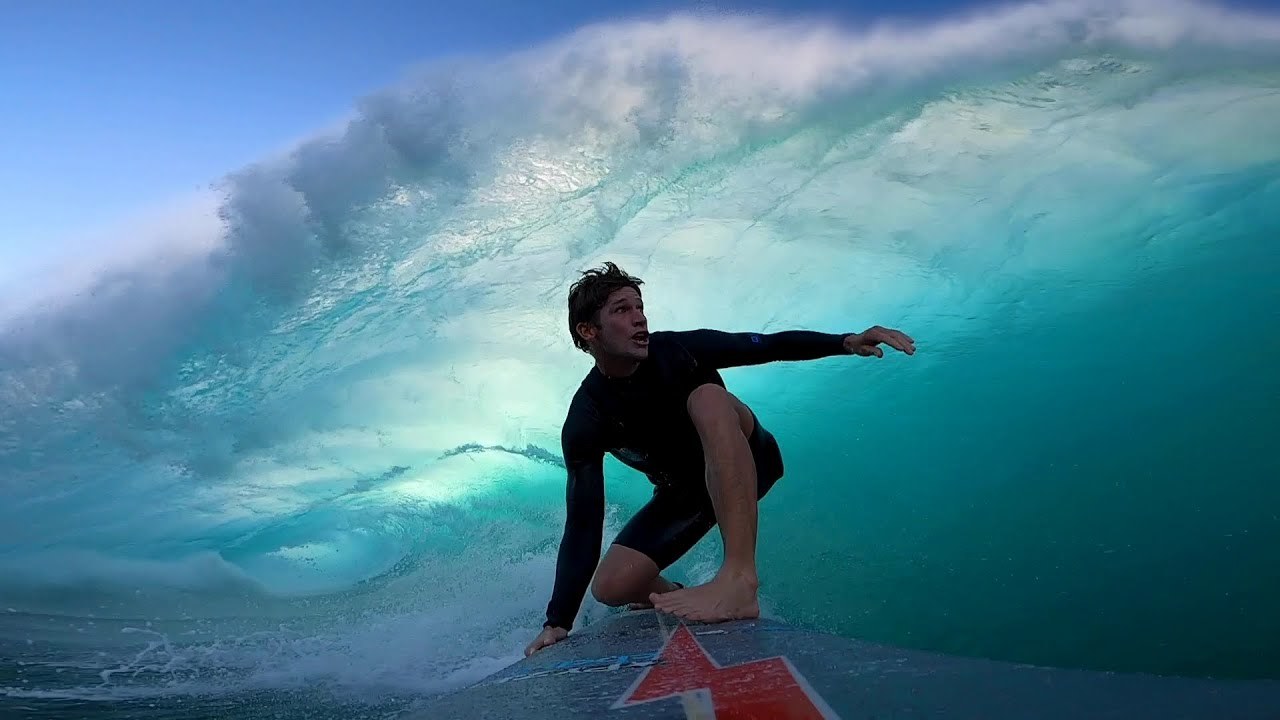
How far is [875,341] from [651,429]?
0.83m

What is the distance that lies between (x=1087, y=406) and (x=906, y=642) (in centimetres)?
429

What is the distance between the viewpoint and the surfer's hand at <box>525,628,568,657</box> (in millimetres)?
2865

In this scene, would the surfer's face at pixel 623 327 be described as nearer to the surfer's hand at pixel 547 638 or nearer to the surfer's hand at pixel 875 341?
the surfer's hand at pixel 875 341

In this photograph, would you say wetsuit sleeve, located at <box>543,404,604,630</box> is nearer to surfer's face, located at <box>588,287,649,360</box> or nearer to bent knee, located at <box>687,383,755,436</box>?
surfer's face, located at <box>588,287,649,360</box>

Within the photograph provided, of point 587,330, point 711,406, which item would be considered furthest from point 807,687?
point 587,330

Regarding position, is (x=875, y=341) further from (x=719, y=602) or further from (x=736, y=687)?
(x=736, y=687)

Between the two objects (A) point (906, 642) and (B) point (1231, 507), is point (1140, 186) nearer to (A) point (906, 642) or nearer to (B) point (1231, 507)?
(B) point (1231, 507)

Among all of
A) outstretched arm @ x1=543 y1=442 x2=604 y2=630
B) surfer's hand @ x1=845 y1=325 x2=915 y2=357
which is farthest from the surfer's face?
surfer's hand @ x1=845 y1=325 x2=915 y2=357

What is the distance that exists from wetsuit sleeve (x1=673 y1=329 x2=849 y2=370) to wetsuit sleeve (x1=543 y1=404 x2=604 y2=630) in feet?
1.61

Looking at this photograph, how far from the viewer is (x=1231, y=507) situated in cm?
491

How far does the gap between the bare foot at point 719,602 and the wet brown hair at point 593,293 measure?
2.97 feet

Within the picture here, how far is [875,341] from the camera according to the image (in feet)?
9.41

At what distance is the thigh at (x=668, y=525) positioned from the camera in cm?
334

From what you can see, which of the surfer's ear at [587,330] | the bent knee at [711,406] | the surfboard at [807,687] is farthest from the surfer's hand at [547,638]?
the surfer's ear at [587,330]
